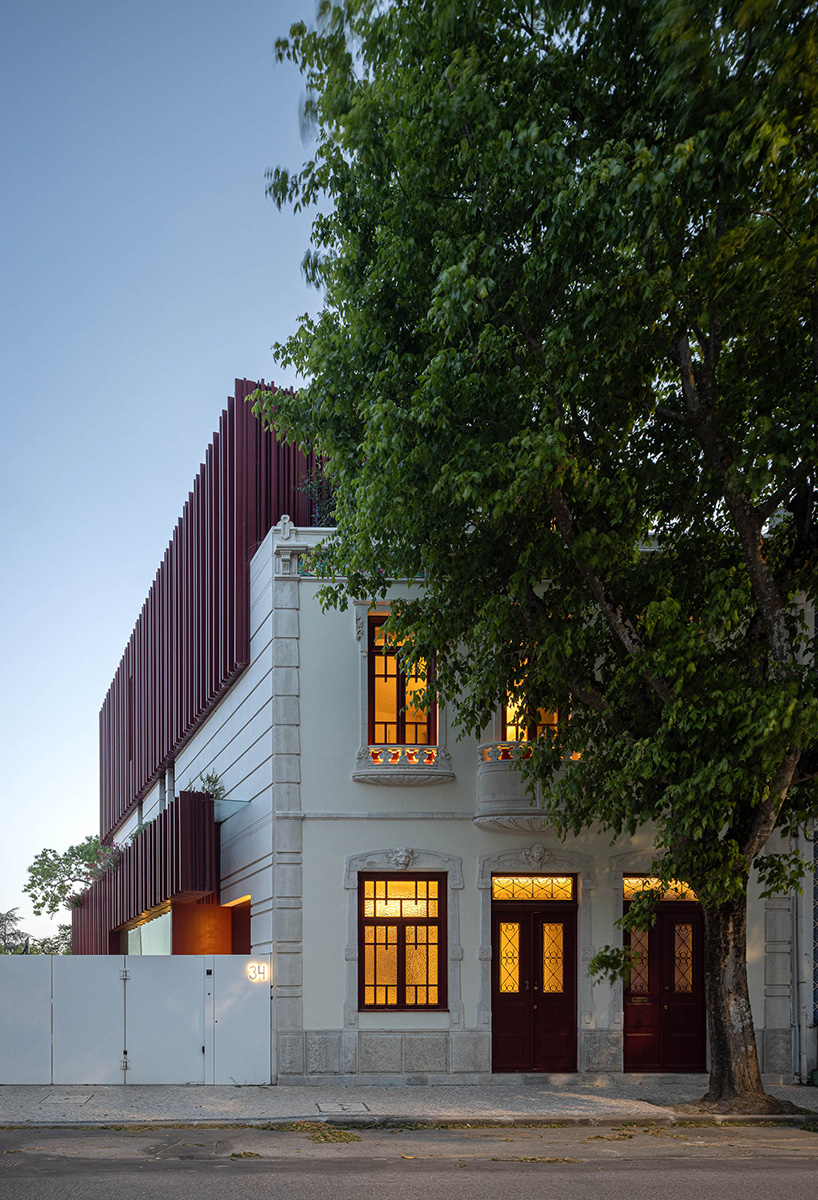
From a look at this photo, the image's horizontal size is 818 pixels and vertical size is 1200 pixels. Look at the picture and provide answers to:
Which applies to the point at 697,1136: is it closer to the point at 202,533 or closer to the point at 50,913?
the point at 202,533

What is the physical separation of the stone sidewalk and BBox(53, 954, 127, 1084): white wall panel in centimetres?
30

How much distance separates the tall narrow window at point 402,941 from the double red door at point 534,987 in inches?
37.4

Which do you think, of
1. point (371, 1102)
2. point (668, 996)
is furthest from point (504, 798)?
point (371, 1102)

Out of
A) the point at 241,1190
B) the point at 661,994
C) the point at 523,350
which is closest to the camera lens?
the point at 241,1190

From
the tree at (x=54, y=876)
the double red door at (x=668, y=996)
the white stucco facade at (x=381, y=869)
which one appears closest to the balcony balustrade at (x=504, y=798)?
the white stucco facade at (x=381, y=869)

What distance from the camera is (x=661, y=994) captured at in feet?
64.9

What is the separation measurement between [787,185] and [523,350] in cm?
391

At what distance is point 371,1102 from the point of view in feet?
54.9

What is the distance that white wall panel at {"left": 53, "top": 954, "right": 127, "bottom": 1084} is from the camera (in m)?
18.8

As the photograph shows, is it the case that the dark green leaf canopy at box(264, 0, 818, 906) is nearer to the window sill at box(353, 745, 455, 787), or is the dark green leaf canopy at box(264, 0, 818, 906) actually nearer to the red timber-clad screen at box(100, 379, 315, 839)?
the window sill at box(353, 745, 455, 787)

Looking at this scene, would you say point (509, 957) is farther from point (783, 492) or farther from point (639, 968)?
point (783, 492)

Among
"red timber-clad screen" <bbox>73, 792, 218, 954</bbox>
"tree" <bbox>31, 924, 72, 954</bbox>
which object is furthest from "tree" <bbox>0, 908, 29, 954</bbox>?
"red timber-clad screen" <bbox>73, 792, 218, 954</bbox>

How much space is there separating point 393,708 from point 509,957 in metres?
4.44

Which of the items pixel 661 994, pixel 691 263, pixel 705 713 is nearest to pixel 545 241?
pixel 691 263
